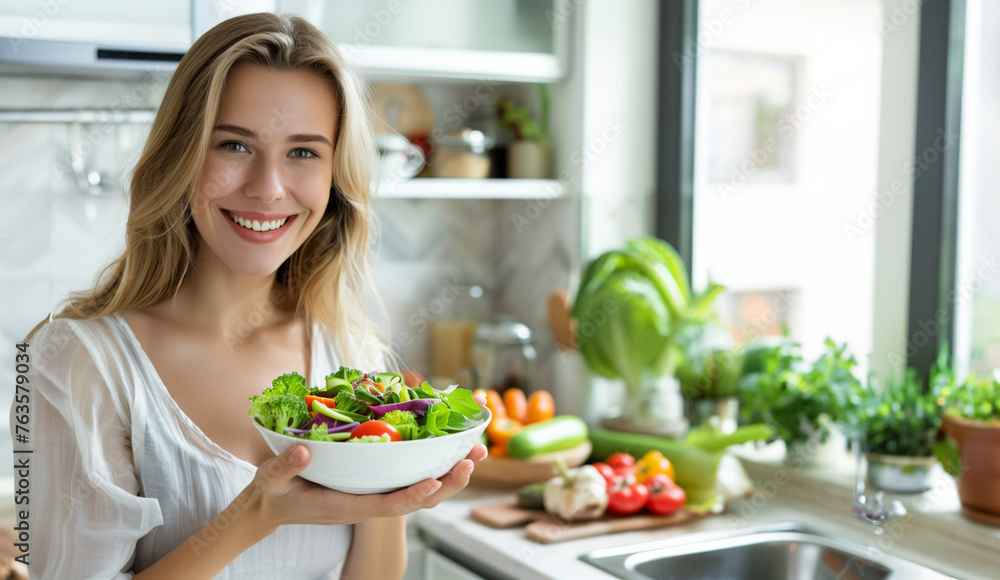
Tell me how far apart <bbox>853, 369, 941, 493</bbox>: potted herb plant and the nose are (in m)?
1.19

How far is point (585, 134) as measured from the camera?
2293 mm

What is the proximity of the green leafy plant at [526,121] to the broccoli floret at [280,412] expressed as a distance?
156 centimetres

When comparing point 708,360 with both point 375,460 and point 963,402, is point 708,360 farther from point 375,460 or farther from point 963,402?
point 375,460

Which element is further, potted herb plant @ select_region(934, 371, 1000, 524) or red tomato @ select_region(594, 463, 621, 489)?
red tomato @ select_region(594, 463, 621, 489)

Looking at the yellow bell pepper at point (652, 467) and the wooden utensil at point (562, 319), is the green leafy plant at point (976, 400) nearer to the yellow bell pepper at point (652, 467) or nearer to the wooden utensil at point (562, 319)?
the yellow bell pepper at point (652, 467)

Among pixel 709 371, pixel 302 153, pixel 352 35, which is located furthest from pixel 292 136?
pixel 709 371

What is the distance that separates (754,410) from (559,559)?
623 millimetres

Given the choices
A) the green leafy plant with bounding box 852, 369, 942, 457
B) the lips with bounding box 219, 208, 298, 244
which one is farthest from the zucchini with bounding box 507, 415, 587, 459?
the lips with bounding box 219, 208, 298, 244

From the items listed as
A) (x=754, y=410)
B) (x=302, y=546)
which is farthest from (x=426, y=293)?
(x=302, y=546)

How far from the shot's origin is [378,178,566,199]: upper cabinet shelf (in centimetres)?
211

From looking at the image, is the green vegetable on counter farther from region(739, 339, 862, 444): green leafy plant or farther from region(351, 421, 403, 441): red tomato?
region(351, 421, 403, 441): red tomato

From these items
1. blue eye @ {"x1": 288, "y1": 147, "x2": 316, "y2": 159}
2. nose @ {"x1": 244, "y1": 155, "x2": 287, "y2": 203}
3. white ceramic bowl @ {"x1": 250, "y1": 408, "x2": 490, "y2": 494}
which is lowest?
white ceramic bowl @ {"x1": 250, "y1": 408, "x2": 490, "y2": 494}

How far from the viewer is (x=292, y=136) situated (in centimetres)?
112

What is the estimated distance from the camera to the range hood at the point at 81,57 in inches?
65.5
